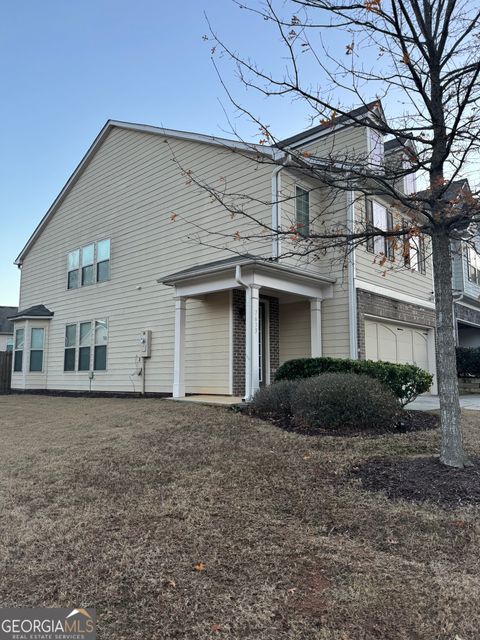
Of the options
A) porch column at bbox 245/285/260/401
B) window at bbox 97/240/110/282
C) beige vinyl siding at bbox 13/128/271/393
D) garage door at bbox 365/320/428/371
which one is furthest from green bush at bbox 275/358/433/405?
window at bbox 97/240/110/282

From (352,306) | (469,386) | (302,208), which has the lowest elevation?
(469,386)

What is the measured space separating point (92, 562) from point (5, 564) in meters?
0.60

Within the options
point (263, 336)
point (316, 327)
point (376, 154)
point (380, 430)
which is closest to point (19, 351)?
point (263, 336)

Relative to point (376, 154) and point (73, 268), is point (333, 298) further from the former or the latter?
point (73, 268)

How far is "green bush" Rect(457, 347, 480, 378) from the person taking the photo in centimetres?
1655

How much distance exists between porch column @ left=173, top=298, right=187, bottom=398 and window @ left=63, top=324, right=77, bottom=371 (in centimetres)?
643

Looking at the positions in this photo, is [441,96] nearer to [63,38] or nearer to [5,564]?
[5,564]

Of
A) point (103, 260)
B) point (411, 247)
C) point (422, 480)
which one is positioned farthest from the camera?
point (103, 260)

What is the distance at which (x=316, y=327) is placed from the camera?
35.3 ft

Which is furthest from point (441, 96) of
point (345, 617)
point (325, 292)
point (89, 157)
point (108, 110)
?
point (89, 157)

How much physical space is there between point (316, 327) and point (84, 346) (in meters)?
8.81

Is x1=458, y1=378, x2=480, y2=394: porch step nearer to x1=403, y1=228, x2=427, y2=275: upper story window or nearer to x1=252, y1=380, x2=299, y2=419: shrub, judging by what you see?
x1=252, y1=380, x2=299, y2=419: shrub

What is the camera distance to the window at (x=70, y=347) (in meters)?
16.1

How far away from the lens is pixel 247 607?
8.11 feet
